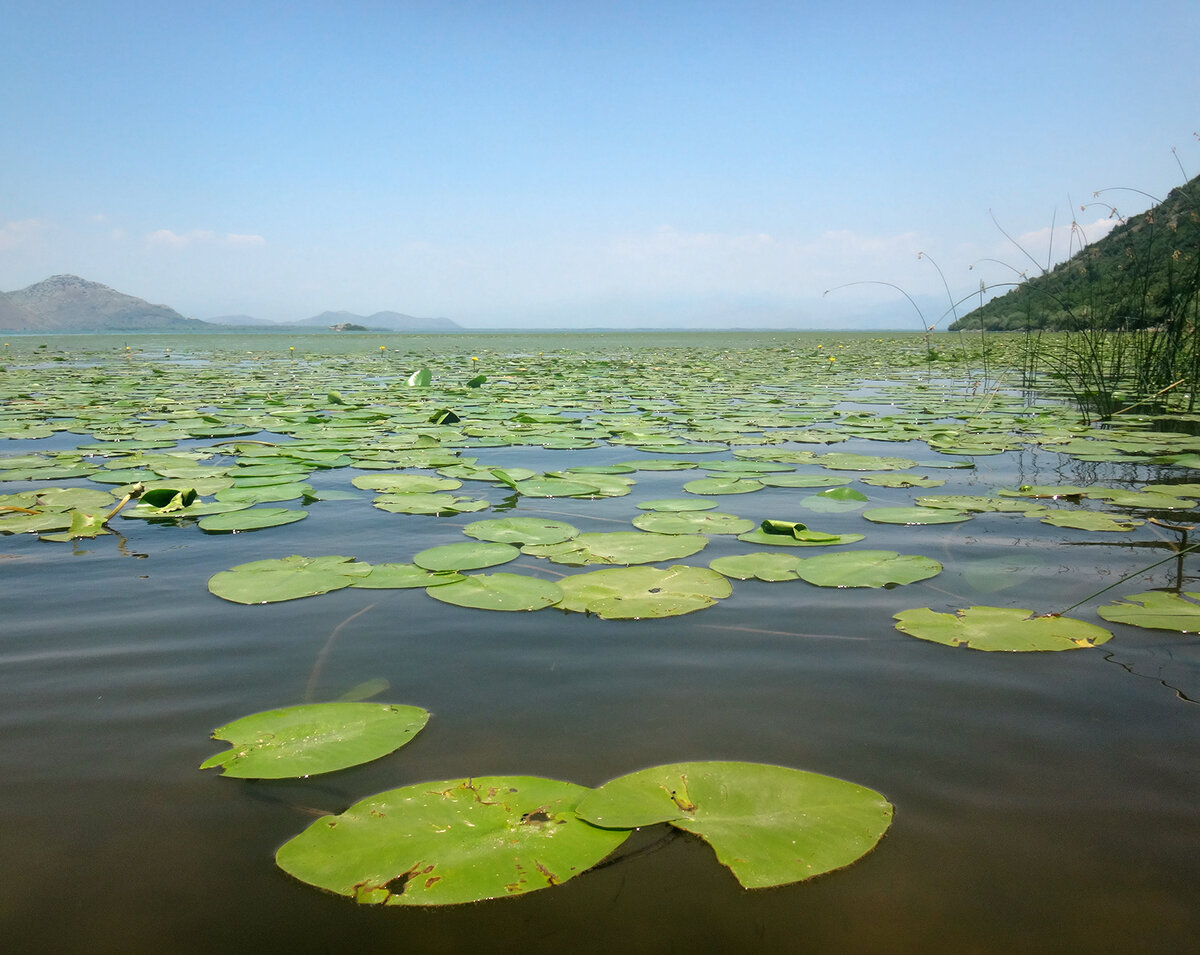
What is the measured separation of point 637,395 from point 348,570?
569cm

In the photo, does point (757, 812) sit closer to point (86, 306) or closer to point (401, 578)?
point (401, 578)

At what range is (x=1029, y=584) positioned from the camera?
6.34 feet

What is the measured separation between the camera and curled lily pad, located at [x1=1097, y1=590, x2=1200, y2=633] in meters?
1.60

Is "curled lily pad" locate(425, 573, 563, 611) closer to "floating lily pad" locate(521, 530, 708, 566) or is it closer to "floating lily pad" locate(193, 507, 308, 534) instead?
"floating lily pad" locate(521, 530, 708, 566)

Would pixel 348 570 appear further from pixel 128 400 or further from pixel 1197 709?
pixel 128 400

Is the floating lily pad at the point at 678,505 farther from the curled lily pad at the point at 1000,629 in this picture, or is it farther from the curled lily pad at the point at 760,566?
the curled lily pad at the point at 1000,629

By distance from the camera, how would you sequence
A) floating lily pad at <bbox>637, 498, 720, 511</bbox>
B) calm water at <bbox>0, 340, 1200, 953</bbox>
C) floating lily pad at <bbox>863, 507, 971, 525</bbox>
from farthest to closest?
floating lily pad at <bbox>637, 498, 720, 511</bbox> → floating lily pad at <bbox>863, 507, 971, 525</bbox> → calm water at <bbox>0, 340, 1200, 953</bbox>

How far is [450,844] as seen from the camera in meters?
0.93

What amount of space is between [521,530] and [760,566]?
81 cm

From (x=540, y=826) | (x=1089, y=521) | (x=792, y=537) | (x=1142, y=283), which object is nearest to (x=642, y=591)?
(x=792, y=537)

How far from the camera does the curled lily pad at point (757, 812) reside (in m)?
0.91

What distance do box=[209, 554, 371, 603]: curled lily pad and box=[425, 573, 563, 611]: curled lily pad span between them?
28 centimetres

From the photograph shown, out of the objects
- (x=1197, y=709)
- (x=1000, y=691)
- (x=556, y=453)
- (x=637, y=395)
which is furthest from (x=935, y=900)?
(x=637, y=395)

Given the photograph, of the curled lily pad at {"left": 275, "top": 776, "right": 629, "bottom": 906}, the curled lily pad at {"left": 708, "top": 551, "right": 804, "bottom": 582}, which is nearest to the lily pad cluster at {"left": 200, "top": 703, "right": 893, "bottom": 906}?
the curled lily pad at {"left": 275, "top": 776, "right": 629, "bottom": 906}
